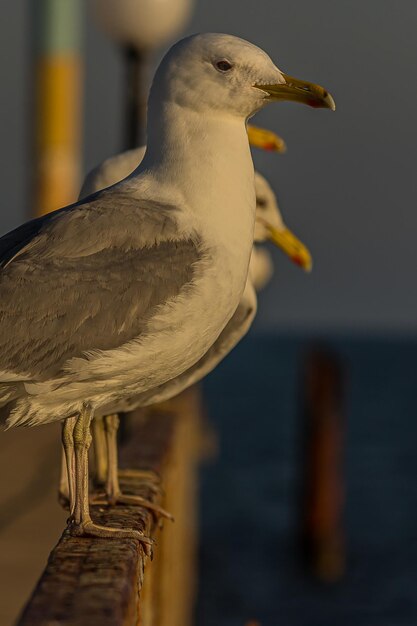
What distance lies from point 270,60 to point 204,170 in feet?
1.87

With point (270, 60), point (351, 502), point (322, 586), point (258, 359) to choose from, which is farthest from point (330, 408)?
point (258, 359)

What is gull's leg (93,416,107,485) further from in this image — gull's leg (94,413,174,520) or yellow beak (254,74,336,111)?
yellow beak (254,74,336,111)

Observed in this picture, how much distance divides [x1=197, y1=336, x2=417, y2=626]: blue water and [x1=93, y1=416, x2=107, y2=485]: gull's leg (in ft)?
39.7

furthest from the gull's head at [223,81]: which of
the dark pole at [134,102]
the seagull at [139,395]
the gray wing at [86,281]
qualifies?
the dark pole at [134,102]

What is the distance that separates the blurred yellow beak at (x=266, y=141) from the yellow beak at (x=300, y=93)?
1753 mm

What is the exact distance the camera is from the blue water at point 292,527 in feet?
67.8

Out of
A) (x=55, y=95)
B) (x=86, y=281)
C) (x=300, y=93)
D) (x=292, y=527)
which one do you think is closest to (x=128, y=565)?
(x=86, y=281)

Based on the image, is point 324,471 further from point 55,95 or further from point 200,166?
point 200,166

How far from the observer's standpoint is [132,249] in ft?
16.6

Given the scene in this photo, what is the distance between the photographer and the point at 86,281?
4.98m

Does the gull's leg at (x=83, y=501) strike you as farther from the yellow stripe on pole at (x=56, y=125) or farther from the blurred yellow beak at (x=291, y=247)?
the yellow stripe on pole at (x=56, y=125)

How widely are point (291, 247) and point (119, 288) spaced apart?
2.72 metres

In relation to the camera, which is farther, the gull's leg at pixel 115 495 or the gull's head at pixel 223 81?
the gull's leg at pixel 115 495

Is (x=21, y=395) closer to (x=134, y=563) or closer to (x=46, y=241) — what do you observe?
(x=46, y=241)
